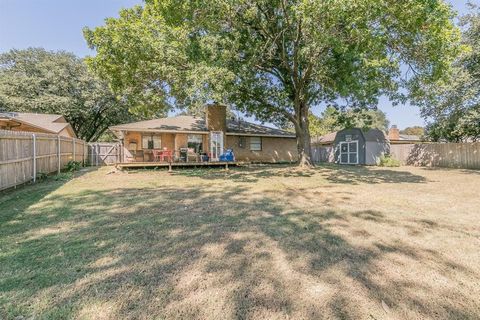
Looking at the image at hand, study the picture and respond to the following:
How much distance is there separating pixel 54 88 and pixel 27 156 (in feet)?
74.0

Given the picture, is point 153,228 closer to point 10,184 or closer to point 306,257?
point 306,257

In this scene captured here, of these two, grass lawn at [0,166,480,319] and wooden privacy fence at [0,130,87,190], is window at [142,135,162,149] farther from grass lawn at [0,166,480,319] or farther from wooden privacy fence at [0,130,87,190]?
grass lawn at [0,166,480,319]

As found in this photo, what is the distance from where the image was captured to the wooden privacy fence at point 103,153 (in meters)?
20.2

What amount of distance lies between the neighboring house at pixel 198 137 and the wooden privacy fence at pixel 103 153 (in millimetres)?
1754

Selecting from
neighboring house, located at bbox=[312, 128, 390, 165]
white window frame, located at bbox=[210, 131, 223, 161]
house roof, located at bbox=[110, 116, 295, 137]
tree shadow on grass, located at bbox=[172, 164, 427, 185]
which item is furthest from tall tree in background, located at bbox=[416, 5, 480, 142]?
white window frame, located at bbox=[210, 131, 223, 161]

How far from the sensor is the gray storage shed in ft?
72.1

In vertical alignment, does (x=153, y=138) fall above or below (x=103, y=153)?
above

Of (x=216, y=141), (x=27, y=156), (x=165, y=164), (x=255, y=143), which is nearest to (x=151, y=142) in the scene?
(x=165, y=164)

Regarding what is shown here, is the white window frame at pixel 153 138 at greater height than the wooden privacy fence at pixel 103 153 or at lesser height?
greater

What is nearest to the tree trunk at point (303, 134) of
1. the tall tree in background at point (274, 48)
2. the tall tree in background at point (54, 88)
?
the tall tree in background at point (274, 48)

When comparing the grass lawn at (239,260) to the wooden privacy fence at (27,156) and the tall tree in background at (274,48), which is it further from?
the tall tree in background at (274,48)

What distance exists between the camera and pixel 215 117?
18938 millimetres

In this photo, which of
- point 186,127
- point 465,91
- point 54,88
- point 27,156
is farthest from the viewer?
point 54,88

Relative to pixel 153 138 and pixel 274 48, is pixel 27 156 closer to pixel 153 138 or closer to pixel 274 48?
pixel 153 138
